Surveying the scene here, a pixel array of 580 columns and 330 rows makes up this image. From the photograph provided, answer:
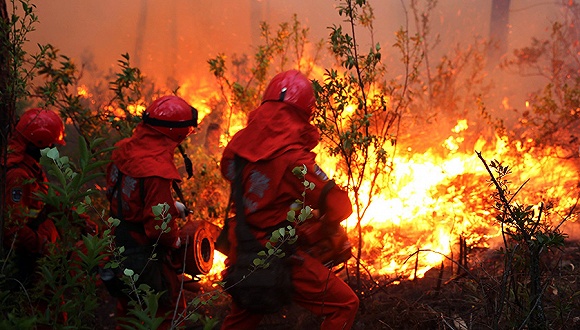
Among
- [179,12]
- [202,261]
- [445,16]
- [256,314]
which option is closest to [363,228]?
[202,261]

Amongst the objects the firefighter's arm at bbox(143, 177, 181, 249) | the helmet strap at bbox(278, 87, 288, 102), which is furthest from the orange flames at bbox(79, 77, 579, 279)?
the helmet strap at bbox(278, 87, 288, 102)

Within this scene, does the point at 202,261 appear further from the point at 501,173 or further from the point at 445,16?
the point at 445,16

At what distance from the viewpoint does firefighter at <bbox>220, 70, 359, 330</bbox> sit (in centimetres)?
283

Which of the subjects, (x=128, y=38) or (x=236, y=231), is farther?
(x=128, y=38)

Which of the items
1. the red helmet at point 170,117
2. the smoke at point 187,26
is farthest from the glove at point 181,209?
the smoke at point 187,26

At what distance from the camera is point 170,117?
332cm

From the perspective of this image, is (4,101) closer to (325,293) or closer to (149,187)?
(149,187)

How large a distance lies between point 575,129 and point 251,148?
6104mm

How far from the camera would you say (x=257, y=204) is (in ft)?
9.36

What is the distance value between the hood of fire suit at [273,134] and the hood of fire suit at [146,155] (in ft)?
1.57

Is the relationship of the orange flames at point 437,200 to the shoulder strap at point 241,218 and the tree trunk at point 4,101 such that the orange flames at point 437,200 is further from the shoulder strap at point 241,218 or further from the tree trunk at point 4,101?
the shoulder strap at point 241,218

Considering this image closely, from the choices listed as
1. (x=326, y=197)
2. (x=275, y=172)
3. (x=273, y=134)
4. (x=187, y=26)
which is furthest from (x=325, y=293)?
(x=187, y=26)

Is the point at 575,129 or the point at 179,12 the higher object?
the point at 179,12

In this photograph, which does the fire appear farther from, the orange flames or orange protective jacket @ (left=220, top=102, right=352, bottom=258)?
orange protective jacket @ (left=220, top=102, right=352, bottom=258)
